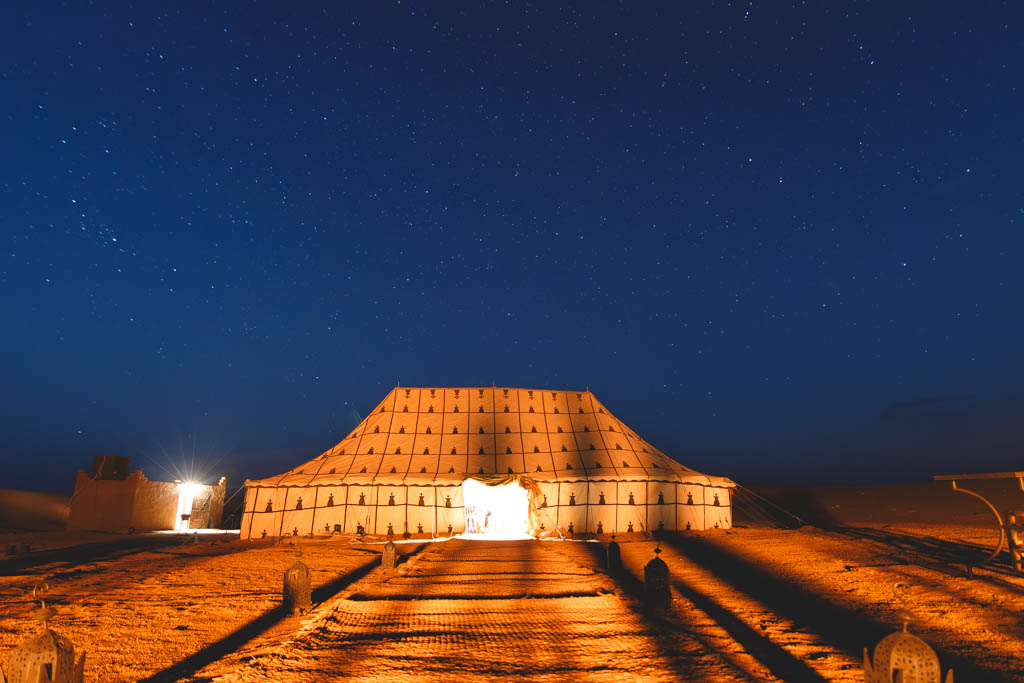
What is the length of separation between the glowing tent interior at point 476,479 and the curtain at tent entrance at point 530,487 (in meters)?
0.04

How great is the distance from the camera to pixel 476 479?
21.8m

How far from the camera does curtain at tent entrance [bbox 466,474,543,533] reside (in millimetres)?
21500

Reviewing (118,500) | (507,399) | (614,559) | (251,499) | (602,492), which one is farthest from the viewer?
(118,500)

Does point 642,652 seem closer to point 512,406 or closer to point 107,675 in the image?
point 107,675

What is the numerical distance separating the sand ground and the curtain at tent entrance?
628cm

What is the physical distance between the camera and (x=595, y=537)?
70.5 ft

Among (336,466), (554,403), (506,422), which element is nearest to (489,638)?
(336,466)

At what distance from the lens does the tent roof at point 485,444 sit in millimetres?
22312

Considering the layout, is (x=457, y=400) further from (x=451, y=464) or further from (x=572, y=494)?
(x=572, y=494)

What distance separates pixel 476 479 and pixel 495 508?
166 cm

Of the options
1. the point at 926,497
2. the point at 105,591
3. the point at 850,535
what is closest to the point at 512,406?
the point at 850,535

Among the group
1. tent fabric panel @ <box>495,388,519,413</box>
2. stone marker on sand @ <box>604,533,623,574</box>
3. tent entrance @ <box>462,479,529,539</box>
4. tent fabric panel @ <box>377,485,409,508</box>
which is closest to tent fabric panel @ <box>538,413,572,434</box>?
tent fabric panel @ <box>495,388,519,413</box>

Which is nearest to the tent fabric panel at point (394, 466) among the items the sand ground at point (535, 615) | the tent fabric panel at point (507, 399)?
the tent fabric panel at point (507, 399)

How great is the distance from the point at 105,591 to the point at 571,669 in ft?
31.9
